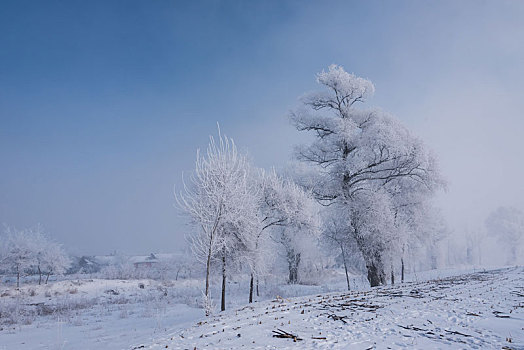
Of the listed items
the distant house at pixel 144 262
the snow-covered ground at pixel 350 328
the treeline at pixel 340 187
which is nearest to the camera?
the snow-covered ground at pixel 350 328

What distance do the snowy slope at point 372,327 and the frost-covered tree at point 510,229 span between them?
69364mm

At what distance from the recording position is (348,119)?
15.2 meters

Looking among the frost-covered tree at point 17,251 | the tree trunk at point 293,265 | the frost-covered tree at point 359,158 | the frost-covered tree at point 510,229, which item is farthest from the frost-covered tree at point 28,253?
the frost-covered tree at point 510,229

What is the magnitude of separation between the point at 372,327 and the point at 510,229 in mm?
75073

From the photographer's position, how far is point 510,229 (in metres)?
61.4

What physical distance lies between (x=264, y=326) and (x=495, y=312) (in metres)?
6.08

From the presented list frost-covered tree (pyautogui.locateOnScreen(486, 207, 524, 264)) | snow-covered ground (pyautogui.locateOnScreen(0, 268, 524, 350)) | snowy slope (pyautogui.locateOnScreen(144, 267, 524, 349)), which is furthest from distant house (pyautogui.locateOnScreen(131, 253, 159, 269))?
snowy slope (pyautogui.locateOnScreen(144, 267, 524, 349))

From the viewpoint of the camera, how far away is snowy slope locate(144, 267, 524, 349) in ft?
17.3

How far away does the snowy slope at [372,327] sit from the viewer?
526 centimetres

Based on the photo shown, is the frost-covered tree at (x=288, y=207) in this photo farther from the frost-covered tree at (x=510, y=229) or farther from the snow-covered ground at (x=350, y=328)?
the frost-covered tree at (x=510, y=229)

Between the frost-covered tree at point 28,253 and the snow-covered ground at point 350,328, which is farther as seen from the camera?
the frost-covered tree at point 28,253

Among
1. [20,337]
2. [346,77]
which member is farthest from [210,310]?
[346,77]

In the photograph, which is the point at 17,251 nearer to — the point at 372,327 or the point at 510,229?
the point at 372,327

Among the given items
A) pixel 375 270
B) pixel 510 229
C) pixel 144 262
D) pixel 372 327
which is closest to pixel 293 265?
pixel 375 270
